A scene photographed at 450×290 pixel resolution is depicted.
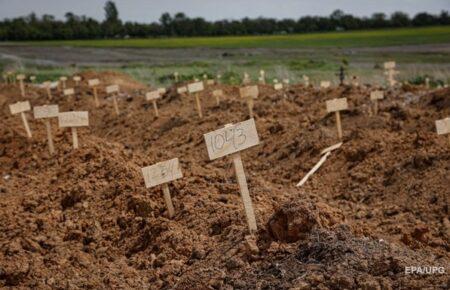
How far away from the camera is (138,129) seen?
502 inches

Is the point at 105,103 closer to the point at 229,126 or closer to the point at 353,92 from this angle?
the point at 353,92

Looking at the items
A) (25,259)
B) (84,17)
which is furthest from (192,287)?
(84,17)

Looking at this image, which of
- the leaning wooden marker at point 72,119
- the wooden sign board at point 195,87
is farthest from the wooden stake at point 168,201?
the wooden sign board at point 195,87

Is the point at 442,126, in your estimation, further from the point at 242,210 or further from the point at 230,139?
the point at 230,139

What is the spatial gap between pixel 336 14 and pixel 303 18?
5.59 metres

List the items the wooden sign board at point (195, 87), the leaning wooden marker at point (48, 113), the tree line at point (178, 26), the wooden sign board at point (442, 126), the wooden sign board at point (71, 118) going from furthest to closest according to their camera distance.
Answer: the tree line at point (178, 26) < the wooden sign board at point (195, 87) < the leaning wooden marker at point (48, 113) < the wooden sign board at point (71, 118) < the wooden sign board at point (442, 126)

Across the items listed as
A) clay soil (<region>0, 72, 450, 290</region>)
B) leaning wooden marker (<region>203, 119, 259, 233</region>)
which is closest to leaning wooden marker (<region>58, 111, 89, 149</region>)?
clay soil (<region>0, 72, 450, 290</region>)

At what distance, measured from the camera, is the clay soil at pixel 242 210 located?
4020 mm

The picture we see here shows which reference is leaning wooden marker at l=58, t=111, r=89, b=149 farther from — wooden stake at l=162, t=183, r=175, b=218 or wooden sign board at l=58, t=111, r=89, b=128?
wooden stake at l=162, t=183, r=175, b=218

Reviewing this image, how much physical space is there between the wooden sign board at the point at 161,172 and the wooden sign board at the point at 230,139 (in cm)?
80

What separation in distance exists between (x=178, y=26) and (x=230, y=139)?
86.7 metres

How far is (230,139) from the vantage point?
4781 millimetres

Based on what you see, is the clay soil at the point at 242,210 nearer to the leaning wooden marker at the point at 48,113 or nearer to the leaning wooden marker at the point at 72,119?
the leaning wooden marker at the point at 48,113

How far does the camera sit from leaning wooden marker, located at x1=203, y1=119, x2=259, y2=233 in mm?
4727
